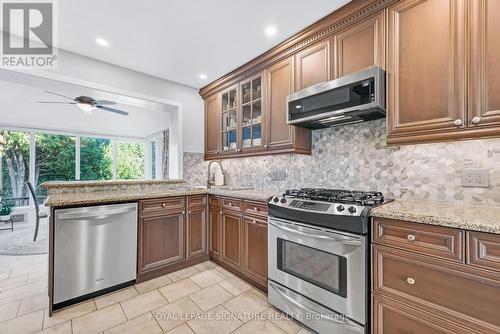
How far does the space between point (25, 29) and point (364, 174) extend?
3.59m

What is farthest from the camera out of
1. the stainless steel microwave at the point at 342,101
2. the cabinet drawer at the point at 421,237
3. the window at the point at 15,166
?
the window at the point at 15,166

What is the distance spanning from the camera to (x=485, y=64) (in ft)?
4.27

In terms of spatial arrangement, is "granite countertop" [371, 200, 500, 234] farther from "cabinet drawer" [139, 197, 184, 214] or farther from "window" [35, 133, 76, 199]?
"window" [35, 133, 76, 199]

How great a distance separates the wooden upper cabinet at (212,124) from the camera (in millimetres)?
3437

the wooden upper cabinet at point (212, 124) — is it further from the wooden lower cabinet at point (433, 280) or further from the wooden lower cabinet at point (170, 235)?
the wooden lower cabinet at point (433, 280)

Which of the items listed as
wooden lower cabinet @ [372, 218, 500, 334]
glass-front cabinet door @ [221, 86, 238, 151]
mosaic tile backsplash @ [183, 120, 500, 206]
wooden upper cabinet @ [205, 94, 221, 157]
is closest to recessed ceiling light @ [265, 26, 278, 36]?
glass-front cabinet door @ [221, 86, 238, 151]

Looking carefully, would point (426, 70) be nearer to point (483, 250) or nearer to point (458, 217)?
point (458, 217)

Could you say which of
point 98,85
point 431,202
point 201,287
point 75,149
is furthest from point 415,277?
point 75,149

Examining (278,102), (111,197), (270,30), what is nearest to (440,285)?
(278,102)

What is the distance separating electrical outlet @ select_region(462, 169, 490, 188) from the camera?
4.93ft

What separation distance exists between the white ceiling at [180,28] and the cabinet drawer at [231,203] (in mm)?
1711

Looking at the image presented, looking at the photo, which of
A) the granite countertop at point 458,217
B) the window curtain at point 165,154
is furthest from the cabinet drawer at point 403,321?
the window curtain at point 165,154

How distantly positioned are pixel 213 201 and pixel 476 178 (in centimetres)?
244

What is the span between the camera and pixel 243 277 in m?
2.47
